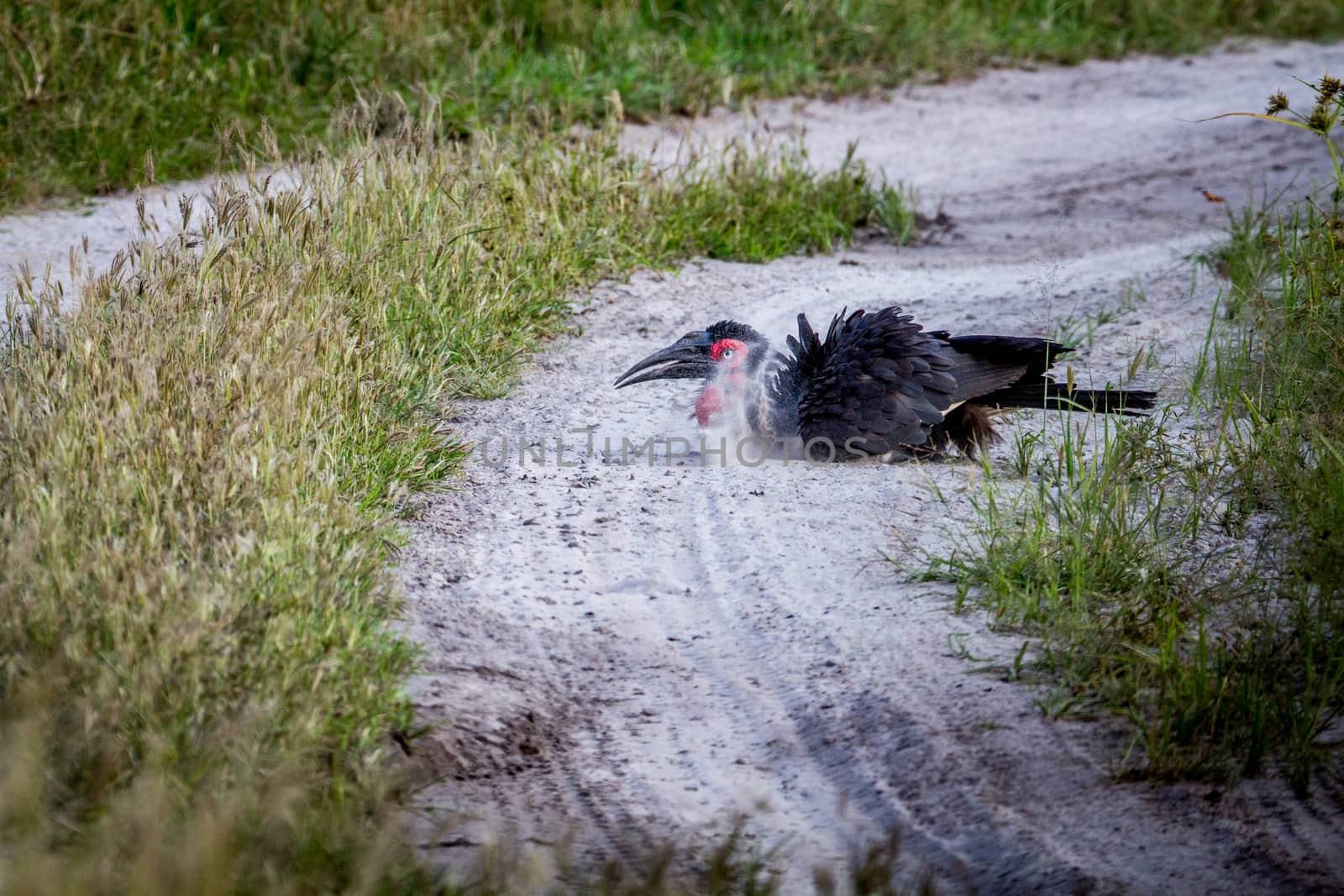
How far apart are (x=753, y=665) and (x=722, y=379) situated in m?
1.69

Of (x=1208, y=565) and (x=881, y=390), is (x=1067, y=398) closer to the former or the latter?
(x=881, y=390)

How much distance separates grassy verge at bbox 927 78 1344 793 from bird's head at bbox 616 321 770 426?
110 cm

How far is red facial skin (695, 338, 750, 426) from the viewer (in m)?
4.73

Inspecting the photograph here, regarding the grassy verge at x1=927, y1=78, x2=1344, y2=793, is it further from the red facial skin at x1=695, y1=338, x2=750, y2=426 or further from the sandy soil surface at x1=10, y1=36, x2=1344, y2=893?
the red facial skin at x1=695, y1=338, x2=750, y2=426

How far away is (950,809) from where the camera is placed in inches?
110

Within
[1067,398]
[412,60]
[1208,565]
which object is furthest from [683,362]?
[412,60]

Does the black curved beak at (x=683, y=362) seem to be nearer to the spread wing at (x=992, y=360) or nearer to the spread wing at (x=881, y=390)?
the spread wing at (x=881, y=390)

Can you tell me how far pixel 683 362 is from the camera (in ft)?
16.1

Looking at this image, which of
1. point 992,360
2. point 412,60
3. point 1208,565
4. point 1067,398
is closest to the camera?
point 1208,565

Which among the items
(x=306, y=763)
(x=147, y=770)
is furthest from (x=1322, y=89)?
(x=147, y=770)

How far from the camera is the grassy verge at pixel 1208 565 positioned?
9.59 ft

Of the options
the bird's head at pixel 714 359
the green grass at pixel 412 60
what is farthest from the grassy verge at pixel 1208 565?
the green grass at pixel 412 60

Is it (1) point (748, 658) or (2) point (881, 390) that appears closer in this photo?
(1) point (748, 658)

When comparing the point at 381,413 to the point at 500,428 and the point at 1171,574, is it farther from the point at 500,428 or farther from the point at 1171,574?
the point at 1171,574
